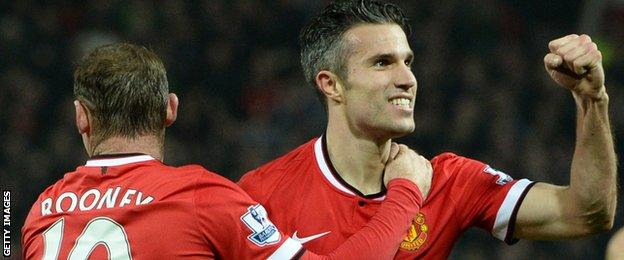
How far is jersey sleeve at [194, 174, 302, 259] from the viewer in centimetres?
325

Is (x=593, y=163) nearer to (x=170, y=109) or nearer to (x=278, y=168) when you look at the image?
(x=278, y=168)

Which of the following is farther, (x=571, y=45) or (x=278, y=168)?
(x=278, y=168)

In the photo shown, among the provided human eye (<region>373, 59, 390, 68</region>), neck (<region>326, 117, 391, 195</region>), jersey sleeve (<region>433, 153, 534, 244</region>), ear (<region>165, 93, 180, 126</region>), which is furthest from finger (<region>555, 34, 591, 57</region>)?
ear (<region>165, 93, 180, 126</region>)

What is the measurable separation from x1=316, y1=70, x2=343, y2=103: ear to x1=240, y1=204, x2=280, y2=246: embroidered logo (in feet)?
2.09

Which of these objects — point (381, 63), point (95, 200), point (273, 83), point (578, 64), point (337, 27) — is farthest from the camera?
point (273, 83)

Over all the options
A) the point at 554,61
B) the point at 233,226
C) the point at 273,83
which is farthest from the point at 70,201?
the point at 273,83

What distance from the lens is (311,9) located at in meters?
8.75

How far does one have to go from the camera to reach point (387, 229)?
11.2 ft

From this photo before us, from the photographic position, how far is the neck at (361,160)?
12.3 ft

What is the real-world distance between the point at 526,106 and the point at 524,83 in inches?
8.3

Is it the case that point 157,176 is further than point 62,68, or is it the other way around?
point 62,68

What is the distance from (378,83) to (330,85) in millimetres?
237

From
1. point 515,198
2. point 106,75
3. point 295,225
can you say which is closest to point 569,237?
point 515,198

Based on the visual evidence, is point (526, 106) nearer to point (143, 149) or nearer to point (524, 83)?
point (524, 83)
